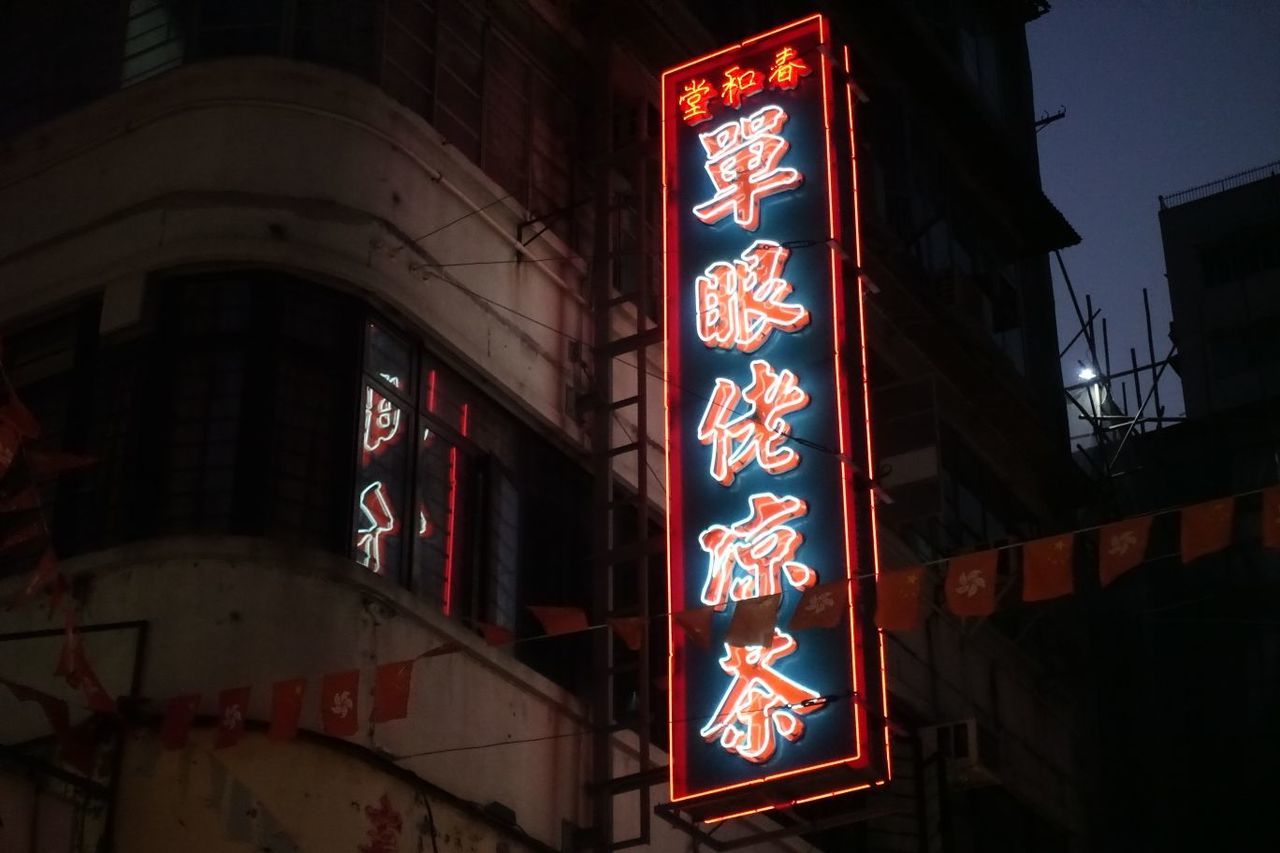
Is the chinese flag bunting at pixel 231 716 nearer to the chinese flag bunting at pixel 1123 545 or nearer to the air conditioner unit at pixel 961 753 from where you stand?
the chinese flag bunting at pixel 1123 545

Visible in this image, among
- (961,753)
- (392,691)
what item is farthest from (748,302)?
(961,753)

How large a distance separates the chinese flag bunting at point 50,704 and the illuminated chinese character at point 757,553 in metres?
4.77

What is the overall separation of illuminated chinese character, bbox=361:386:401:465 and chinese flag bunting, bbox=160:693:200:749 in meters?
2.77

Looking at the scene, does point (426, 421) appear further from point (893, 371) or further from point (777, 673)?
point (893, 371)

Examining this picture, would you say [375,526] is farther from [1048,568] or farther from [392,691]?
[1048,568]

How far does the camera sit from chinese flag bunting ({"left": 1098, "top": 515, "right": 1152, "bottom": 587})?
1214 centimetres

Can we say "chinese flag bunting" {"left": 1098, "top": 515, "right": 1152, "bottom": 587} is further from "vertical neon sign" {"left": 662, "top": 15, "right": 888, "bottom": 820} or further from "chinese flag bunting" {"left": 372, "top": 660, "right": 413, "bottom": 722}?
"chinese flag bunting" {"left": 372, "top": 660, "right": 413, "bottom": 722}

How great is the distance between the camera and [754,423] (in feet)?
48.1

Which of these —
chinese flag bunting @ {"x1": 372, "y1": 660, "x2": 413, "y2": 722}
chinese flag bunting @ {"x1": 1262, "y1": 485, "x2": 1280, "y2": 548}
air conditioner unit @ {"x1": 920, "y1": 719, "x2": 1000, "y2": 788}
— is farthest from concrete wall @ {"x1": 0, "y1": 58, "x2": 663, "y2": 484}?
air conditioner unit @ {"x1": 920, "y1": 719, "x2": 1000, "y2": 788}

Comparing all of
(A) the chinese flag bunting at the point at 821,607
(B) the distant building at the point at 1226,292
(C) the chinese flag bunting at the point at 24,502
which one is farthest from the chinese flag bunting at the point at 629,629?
(B) the distant building at the point at 1226,292

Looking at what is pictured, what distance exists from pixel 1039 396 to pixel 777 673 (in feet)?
50.1

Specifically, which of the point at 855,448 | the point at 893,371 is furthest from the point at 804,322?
the point at 893,371

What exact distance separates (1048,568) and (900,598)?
1.04 meters

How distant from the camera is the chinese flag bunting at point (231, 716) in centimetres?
1191
